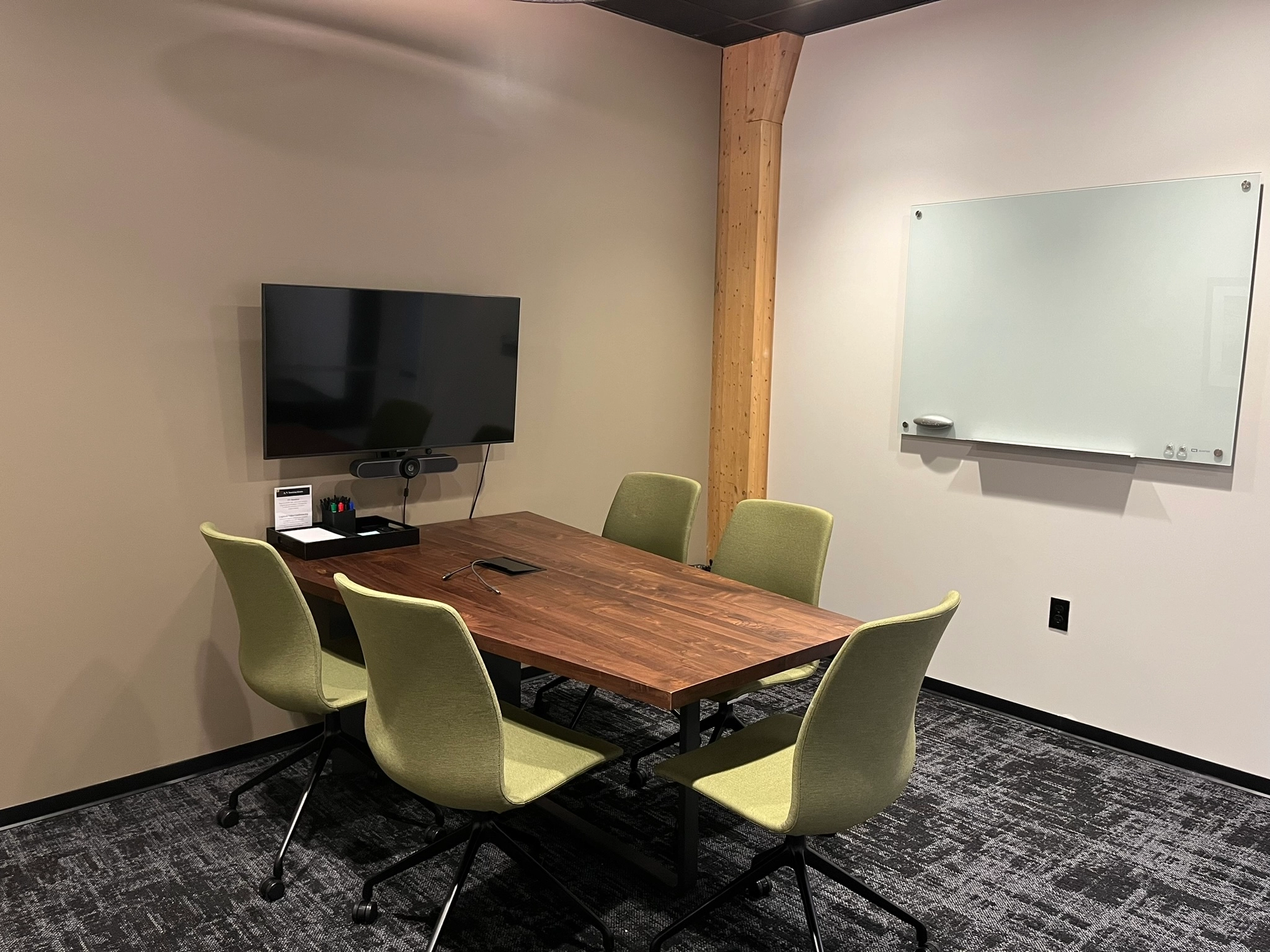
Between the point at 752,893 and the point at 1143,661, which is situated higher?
the point at 1143,661

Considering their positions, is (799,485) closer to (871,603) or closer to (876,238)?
(871,603)

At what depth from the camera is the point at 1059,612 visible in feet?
13.4

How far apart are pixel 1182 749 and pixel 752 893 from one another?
200 cm

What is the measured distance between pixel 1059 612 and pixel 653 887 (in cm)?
220

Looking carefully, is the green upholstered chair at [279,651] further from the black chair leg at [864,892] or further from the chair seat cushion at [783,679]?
the black chair leg at [864,892]

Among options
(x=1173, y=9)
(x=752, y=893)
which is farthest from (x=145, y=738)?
(x=1173, y=9)

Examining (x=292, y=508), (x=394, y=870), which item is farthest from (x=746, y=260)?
(x=394, y=870)

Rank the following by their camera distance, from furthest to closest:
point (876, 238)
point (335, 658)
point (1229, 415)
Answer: point (876, 238)
point (1229, 415)
point (335, 658)

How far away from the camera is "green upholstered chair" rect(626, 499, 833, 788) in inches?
132

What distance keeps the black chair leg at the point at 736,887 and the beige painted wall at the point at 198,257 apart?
1935 mm

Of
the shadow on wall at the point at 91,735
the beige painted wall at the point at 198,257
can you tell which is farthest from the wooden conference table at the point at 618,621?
the shadow on wall at the point at 91,735

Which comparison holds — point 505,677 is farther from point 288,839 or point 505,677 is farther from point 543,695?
point 288,839

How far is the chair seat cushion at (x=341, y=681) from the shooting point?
115 inches

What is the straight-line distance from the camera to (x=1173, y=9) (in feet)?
11.8
